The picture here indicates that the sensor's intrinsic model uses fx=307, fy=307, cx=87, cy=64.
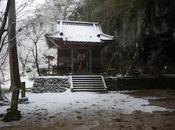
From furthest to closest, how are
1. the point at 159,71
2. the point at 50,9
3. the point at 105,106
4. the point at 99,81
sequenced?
1. the point at 50,9
2. the point at 159,71
3. the point at 99,81
4. the point at 105,106

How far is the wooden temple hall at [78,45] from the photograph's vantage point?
25.3 meters

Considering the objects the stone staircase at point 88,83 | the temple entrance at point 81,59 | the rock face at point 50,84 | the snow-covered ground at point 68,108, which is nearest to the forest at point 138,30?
the temple entrance at point 81,59

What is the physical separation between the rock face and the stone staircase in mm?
662

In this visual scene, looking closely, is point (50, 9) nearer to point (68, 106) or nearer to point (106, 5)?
point (106, 5)

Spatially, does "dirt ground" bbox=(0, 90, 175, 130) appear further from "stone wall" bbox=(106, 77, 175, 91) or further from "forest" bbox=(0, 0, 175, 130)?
"stone wall" bbox=(106, 77, 175, 91)

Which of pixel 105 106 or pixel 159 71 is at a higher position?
pixel 159 71

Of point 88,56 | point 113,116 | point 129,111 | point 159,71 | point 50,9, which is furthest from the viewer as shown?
point 50,9

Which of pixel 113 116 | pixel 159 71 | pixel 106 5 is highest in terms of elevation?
pixel 106 5

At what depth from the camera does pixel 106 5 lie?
91.8 ft

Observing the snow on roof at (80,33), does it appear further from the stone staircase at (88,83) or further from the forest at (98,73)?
the stone staircase at (88,83)

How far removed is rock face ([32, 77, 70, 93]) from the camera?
21.1 m

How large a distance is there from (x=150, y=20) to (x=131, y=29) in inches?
190

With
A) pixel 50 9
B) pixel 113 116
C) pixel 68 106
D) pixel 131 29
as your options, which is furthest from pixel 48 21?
pixel 113 116

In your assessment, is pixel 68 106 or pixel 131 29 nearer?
pixel 68 106
